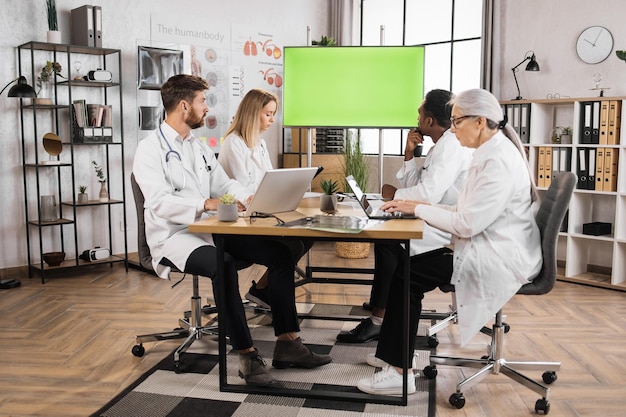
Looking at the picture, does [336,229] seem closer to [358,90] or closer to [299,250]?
[299,250]

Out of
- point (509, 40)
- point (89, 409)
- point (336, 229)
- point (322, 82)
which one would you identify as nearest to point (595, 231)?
point (509, 40)

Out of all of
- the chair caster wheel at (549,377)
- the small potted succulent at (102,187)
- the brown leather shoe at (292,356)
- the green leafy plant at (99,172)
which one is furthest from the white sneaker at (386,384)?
the green leafy plant at (99,172)

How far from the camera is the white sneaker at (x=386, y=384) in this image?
277cm

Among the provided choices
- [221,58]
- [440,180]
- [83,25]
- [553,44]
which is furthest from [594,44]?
[83,25]

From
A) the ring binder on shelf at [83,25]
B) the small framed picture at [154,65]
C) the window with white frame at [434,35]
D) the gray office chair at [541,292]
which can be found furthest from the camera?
the window with white frame at [434,35]

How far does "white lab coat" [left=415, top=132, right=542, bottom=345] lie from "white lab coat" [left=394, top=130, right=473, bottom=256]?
2.22ft

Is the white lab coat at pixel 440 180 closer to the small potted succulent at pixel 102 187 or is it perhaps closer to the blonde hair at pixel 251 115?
the blonde hair at pixel 251 115

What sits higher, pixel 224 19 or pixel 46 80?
pixel 224 19

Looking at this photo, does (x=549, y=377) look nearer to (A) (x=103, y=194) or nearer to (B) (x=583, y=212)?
(B) (x=583, y=212)

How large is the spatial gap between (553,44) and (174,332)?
12.7ft

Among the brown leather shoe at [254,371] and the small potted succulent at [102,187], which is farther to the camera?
the small potted succulent at [102,187]

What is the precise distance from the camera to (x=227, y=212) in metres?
2.73

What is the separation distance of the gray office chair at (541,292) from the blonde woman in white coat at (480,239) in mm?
44

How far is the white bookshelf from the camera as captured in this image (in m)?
4.78
